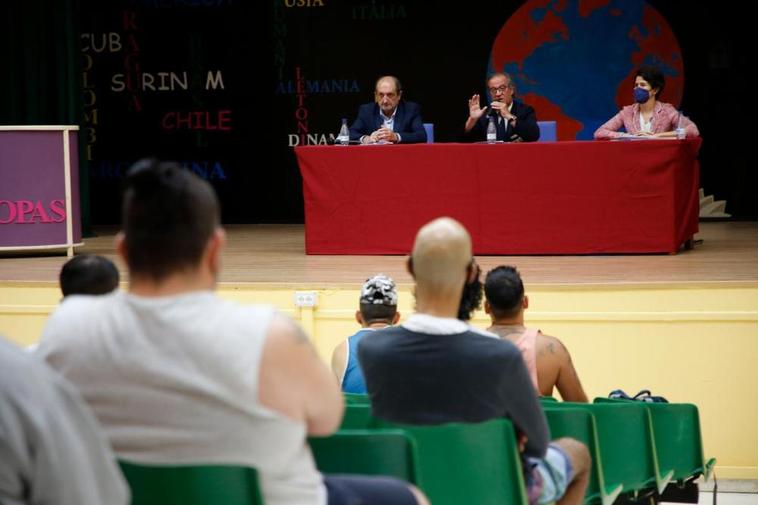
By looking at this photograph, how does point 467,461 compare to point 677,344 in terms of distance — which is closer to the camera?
point 467,461

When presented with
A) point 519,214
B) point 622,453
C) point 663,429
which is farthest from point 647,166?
point 622,453

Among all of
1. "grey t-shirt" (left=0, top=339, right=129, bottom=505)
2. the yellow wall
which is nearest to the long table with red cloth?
the yellow wall

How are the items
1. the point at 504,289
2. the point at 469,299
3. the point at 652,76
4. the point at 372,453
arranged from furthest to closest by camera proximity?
the point at 652,76, the point at 504,289, the point at 469,299, the point at 372,453

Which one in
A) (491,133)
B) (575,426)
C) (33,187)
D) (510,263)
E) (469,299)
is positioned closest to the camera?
(575,426)

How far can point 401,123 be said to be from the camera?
8227mm

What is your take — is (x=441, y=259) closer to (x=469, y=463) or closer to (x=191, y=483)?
(x=469, y=463)

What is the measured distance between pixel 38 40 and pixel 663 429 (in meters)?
6.95

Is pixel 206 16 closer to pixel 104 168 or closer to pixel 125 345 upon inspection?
pixel 104 168

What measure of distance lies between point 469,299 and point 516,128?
452cm

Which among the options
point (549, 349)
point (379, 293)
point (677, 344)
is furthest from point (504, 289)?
point (677, 344)

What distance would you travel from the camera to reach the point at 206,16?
1138 cm

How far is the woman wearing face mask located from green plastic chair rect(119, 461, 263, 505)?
6041 mm

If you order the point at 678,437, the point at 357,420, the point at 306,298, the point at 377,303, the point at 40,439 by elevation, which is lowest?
the point at 678,437

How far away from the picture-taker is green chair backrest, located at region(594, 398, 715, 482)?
173 inches
